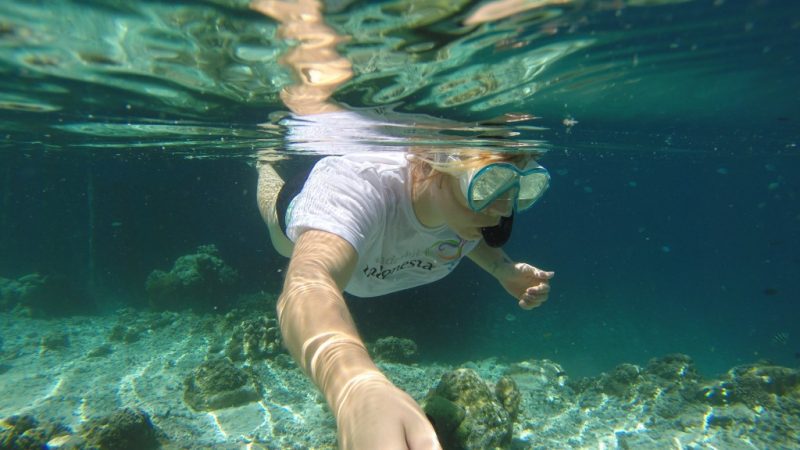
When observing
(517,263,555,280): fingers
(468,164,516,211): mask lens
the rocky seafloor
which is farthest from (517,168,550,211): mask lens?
the rocky seafloor

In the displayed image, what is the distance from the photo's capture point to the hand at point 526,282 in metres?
4.48

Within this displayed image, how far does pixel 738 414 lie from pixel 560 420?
4.01m

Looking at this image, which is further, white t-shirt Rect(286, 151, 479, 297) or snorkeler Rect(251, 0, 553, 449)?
white t-shirt Rect(286, 151, 479, 297)

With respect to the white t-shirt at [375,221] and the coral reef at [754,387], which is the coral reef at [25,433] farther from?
the coral reef at [754,387]

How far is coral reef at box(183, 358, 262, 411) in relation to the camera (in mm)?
9211

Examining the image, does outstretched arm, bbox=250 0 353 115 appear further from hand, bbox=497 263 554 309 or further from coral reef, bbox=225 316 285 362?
coral reef, bbox=225 316 285 362

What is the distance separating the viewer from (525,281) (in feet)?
16.3

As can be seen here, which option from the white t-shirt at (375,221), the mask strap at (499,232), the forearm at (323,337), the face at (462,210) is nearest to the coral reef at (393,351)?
the white t-shirt at (375,221)

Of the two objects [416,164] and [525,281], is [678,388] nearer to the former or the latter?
[525,281]

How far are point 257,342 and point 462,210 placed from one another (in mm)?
10746

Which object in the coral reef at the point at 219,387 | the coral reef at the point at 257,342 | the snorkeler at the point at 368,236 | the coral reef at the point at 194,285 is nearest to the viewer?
the snorkeler at the point at 368,236

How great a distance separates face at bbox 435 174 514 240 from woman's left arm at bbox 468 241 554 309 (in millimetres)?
985

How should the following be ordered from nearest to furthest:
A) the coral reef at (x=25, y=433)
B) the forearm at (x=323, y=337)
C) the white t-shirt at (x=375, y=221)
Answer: the forearm at (x=323, y=337) < the white t-shirt at (x=375, y=221) < the coral reef at (x=25, y=433)

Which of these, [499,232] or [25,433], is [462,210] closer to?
[499,232]
